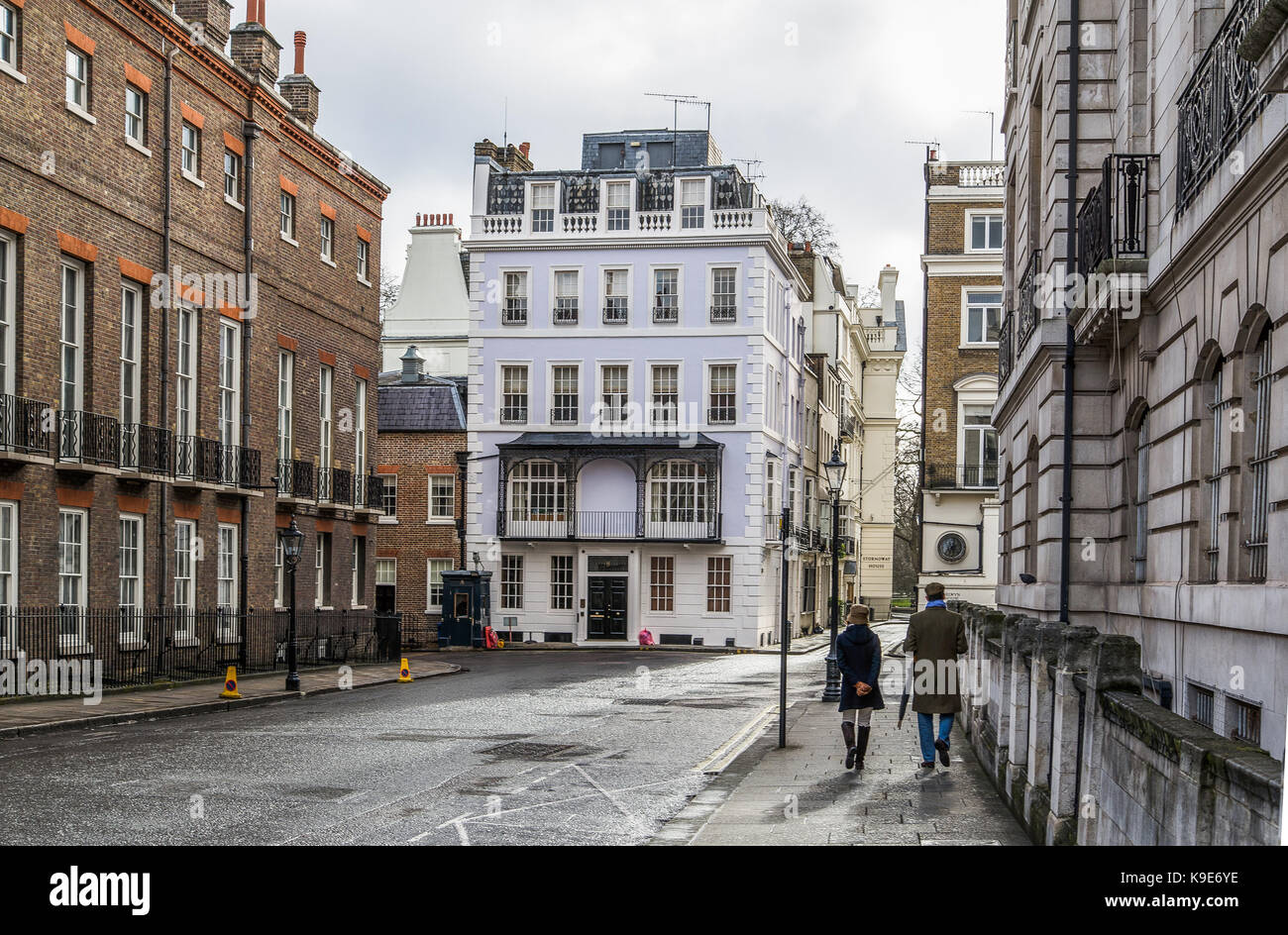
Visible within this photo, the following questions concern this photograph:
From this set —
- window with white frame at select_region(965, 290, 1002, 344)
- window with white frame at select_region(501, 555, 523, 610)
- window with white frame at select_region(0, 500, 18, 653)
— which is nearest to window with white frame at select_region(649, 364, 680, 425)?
window with white frame at select_region(501, 555, 523, 610)

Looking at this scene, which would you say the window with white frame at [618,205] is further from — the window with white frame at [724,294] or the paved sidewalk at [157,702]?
the paved sidewalk at [157,702]

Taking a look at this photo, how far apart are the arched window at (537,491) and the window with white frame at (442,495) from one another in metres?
2.45

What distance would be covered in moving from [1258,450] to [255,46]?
27173mm

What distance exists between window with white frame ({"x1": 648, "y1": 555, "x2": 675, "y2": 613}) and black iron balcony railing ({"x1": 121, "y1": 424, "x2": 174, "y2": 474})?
82.1 feet

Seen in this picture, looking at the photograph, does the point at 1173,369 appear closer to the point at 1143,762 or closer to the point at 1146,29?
the point at 1146,29

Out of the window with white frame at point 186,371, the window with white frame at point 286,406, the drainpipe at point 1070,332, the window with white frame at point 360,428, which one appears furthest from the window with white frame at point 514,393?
the drainpipe at point 1070,332

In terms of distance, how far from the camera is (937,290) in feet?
159

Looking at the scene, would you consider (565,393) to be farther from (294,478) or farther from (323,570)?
(294,478)

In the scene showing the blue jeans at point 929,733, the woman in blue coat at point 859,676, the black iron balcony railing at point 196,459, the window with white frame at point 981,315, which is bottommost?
the blue jeans at point 929,733

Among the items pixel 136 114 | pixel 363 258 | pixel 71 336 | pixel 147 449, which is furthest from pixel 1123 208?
pixel 363 258

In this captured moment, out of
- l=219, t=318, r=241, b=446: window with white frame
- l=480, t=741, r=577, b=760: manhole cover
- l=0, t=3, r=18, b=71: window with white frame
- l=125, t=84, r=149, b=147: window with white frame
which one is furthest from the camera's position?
l=219, t=318, r=241, b=446: window with white frame

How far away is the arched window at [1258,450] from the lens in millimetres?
9898

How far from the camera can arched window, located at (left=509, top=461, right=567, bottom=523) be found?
Answer: 5034 cm

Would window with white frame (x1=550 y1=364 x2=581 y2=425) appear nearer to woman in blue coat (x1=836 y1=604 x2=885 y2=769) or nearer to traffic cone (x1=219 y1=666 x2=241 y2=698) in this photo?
traffic cone (x1=219 y1=666 x2=241 y2=698)
